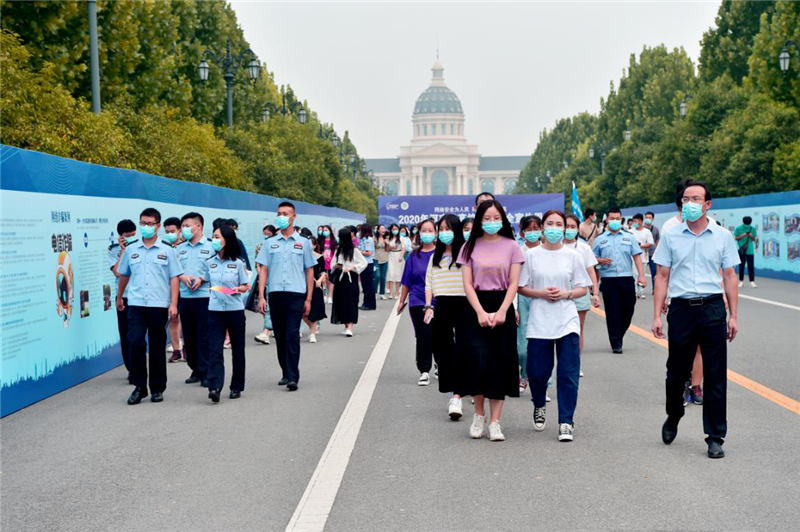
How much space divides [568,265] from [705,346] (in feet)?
3.94

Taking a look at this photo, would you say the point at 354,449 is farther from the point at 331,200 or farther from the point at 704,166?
the point at 331,200

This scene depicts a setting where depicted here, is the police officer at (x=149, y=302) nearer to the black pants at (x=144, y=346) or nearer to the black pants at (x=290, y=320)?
the black pants at (x=144, y=346)

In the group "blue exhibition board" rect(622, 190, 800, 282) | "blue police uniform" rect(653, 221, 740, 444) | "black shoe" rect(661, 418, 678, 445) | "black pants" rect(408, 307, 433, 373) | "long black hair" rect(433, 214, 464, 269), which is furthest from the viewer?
"blue exhibition board" rect(622, 190, 800, 282)

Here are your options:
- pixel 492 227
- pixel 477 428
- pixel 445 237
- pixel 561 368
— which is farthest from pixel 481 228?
pixel 477 428

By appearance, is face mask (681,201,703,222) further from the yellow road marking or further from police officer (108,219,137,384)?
police officer (108,219,137,384)

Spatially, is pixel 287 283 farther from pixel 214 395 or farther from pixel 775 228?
pixel 775 228

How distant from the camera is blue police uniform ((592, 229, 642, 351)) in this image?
43.8 feet

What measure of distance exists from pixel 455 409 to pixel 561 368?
44.3 inches

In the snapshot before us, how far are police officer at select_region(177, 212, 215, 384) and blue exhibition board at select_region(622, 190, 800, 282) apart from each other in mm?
21069

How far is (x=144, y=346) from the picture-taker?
10.2m

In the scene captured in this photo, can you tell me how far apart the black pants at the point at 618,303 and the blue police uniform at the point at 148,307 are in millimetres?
5598

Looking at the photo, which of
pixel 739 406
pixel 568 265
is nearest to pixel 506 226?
pixel 568 265

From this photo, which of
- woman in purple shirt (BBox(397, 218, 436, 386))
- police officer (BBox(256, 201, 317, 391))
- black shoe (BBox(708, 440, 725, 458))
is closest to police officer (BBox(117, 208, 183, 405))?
police officer (BBox(256, 201, 317, 391))

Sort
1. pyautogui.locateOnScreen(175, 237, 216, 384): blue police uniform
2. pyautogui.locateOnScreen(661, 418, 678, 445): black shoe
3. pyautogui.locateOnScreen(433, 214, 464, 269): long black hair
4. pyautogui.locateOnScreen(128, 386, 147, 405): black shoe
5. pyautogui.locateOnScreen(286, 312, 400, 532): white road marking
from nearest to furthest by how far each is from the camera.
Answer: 1. pyautogui.locateOnScreen(286, 312, 400, 532): white road marking
2. pyautogui.locateOnScreen(661, 418, 678, 445): black shoe
3. pyautogui.locateOnScreen(433, 214, 464, 269): long black hair
4. pyautogui.locateOnScreen(128, 386, 147, 405): black shoe
5. pyautogui.locateOnScreen(175, 237, 216, 384): blue police uniform
